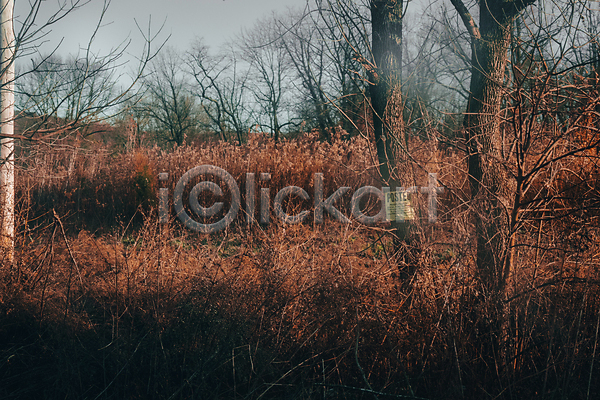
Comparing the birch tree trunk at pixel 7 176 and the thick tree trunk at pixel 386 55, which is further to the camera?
the thick tree trunk at pixel 386 55

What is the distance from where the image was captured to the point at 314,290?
300cm

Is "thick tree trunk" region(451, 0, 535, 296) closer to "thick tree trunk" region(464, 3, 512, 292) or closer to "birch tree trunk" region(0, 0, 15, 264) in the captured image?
"thick tree trunk" region(464, 3, 512, 292)

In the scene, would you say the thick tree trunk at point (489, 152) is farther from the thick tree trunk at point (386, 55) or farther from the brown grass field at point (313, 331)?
the thick tree trunk at point (386, 55)

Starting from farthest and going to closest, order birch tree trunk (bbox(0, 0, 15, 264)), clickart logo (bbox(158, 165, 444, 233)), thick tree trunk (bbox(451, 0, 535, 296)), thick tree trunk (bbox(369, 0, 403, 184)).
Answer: clickart logo (bbox(158, 165, 444, 233)) < thick tree trunk (bbox(369, 0, 403, 184)) < birch tree trunk (bbox(0, 0, 15, 264)) < thick tree trunk (bbox(451, 0, 535, 296))

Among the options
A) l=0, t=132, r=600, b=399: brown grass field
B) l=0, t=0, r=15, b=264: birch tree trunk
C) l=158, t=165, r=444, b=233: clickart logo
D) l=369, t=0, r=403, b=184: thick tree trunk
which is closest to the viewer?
l=0, t=132, r=600, b=399: brown grass field

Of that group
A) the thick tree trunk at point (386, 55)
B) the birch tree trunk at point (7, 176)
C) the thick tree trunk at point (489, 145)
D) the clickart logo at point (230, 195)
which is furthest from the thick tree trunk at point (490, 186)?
the birch tree trunk at point (7, 176)

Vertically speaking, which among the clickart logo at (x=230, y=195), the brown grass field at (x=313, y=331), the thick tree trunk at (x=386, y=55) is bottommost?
the brown grass field at (x=313, y=331)

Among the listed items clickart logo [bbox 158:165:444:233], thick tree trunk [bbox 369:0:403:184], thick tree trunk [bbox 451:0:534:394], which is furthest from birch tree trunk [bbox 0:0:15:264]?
thick tree trunk [bbox 451:0:534:394]

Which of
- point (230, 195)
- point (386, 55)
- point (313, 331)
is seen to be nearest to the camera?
point (313, 331)

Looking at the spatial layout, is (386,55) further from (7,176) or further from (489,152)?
(7,176)

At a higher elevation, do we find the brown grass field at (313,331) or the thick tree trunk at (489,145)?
the thick tree trunk at (489,145)

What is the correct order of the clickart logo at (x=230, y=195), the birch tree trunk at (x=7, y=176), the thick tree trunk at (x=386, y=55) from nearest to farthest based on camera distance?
the birch tree trunk at (x=7, y=176), the thick tree trunk at (x=386, y=55), the clickart logo at (x=230, y=195)

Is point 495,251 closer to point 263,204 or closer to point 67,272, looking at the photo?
point 67,272

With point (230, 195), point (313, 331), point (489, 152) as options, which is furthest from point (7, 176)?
point (489, 152)
